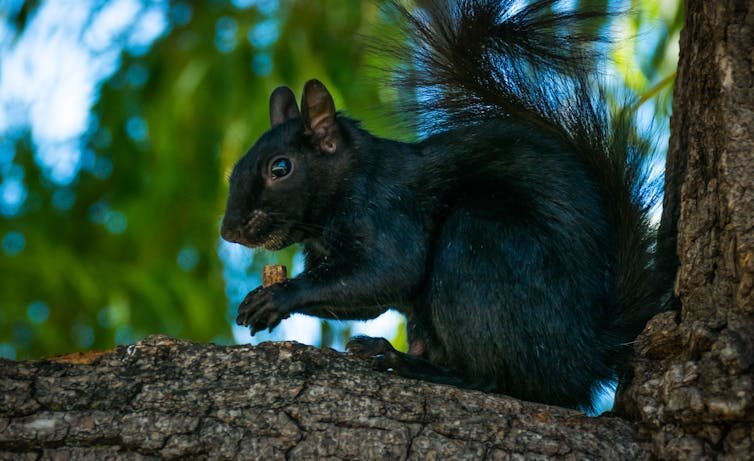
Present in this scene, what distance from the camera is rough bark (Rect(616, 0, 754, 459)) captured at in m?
1.50

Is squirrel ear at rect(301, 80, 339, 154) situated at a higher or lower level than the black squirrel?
higher

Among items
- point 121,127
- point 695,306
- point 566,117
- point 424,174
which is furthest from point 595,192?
point 121,127

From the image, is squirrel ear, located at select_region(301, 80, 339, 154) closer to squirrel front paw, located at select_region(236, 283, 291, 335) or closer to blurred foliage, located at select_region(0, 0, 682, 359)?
squirrel front paw, located at select_region(236, 283, 291, 335)

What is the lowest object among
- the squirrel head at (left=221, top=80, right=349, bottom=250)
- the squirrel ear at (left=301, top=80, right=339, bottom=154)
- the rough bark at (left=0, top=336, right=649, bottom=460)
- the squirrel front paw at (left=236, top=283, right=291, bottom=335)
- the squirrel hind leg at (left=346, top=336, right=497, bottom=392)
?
the rough bark at (left=0, top=336, right=649, bottom=460)

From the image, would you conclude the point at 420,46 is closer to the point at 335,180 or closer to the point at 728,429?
the point at 335,180

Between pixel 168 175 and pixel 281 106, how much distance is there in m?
1.09

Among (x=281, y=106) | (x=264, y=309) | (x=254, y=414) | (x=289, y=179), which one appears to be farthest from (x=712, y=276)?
(x=281, y=106)

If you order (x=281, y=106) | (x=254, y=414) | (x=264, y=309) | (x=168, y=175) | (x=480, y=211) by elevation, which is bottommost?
(x=254, y=414)

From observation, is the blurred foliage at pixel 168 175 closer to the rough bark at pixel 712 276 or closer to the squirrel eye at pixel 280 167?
the squirrel eye at pixel 280 167

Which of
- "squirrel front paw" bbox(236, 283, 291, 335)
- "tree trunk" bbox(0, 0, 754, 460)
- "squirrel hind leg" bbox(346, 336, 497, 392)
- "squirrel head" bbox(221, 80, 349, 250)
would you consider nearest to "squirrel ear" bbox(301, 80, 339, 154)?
"squirrel head" bbox(221, 80, 349, 250)

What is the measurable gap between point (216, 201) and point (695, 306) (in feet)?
7.20

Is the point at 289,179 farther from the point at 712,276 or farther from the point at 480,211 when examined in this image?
the point at 712,276

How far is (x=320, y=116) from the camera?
7.81 feet

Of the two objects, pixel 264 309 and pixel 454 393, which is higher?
pixel 264 309
